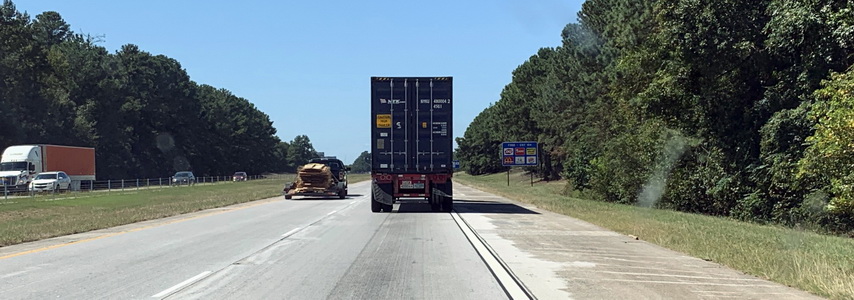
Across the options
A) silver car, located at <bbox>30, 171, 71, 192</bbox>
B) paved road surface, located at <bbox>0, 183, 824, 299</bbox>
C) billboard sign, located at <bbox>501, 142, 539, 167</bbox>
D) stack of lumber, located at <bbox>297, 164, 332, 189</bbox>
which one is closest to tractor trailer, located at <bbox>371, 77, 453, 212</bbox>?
paved road surface, located at <bbox>0, 183, 824, 299</bbox>

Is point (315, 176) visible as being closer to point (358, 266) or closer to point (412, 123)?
point (412, 123)

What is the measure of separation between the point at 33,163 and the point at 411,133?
124 ft

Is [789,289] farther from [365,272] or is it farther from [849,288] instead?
[365,272]

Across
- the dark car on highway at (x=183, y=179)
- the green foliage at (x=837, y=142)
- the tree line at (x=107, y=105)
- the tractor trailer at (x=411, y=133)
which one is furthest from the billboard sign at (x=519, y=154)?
the tree line at (x=107, y=105)

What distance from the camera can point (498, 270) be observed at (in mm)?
11359

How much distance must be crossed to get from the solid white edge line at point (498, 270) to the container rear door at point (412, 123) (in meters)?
8.44

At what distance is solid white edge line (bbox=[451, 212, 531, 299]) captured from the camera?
922 cm

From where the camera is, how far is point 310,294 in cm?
920

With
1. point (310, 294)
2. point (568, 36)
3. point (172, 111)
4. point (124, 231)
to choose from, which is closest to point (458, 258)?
point (310, 294)

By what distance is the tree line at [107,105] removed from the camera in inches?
2842

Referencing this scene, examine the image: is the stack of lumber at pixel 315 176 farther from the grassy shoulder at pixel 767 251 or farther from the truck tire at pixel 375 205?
the grassy shoulder at pixel 767 251

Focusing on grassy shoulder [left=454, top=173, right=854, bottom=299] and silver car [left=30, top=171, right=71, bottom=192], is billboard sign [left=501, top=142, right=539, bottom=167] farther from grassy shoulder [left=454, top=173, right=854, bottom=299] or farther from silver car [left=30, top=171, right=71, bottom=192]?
grassy shoulder [left=454, top=173, right=854, bottom=299]

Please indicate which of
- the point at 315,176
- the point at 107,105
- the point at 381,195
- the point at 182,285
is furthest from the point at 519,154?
the point at 107,105

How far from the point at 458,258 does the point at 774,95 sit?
17.7 metres
